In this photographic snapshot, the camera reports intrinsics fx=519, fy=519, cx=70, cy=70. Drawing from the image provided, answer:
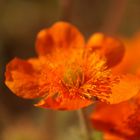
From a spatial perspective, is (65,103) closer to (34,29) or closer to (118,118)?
(118,118)

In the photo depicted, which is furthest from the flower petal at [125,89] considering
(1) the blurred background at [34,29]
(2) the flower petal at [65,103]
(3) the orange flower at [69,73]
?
(1) the blurred background at [34,29]

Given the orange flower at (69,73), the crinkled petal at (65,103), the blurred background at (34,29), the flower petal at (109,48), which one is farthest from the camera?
the blurred background at (34,29)

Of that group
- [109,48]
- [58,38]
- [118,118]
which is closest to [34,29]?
[58,38]

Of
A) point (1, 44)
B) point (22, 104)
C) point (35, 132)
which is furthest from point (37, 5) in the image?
point (35, 132)

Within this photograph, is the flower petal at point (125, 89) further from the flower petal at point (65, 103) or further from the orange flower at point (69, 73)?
the flower petal at point (65, 103)

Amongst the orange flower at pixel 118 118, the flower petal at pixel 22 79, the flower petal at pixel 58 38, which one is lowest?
the orange flower at pixel 118 118

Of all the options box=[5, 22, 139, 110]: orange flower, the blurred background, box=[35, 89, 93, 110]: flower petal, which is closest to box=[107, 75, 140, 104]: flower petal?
box=[5, 22, 139, 110]: orange flower
